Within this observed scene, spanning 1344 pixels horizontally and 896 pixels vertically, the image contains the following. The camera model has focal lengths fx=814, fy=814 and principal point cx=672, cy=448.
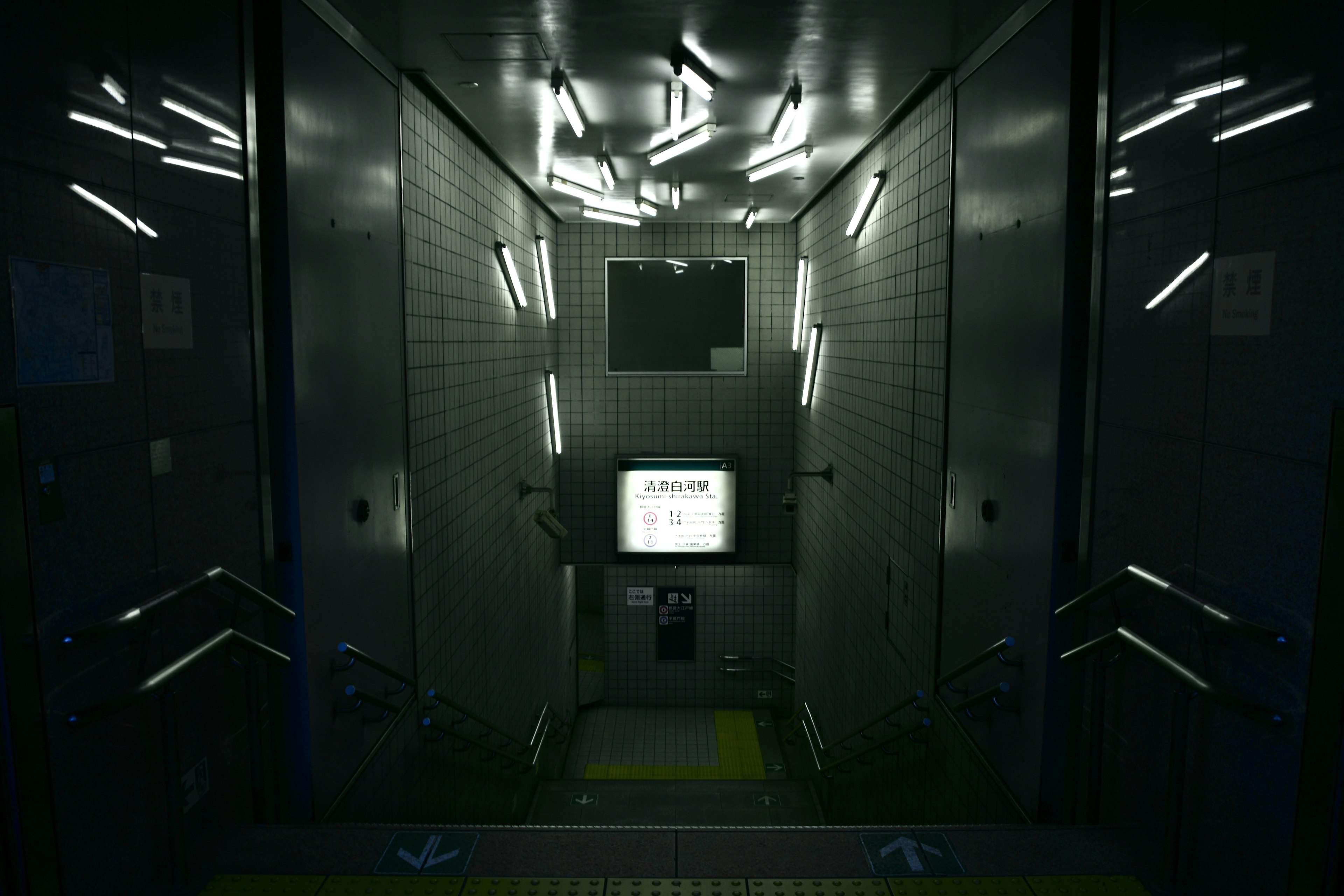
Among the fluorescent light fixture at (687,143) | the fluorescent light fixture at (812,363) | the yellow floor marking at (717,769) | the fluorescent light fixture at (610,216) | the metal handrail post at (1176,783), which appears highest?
the fluorescent light fixture at (610,216)

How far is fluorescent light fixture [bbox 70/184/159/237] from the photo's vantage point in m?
1.91

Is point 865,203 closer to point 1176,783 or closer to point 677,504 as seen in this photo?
point 1176,783

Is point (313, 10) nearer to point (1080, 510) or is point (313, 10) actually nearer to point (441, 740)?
point (1080, 510)

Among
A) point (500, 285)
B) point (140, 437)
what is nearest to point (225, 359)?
point (140, 437)

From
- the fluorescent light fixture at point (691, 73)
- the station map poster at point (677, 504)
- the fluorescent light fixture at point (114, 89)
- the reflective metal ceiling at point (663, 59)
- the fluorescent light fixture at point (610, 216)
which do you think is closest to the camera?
the fluorescent light fixture at point (114, 89)

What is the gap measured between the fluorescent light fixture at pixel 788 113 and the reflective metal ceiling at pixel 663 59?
0.04m

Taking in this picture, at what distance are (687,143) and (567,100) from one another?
28.1 inches

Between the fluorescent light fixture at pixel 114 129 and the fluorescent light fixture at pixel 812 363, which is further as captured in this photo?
the fluorescent light fixture at pixel 812 363

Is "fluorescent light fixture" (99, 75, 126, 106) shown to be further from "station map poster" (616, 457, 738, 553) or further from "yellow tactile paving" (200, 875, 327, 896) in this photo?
"station map poster" (616, 457, 738, 553)

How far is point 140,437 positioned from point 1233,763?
2907mm

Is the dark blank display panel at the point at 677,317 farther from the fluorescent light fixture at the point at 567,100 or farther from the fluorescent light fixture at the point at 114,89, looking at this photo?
the fluorescent light fixture at the point at 114,89

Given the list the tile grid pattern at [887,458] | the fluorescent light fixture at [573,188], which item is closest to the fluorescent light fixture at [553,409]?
the fluorescent light fixture at [573,188]

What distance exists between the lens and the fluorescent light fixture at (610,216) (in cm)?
723

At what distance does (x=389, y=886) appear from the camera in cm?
227
